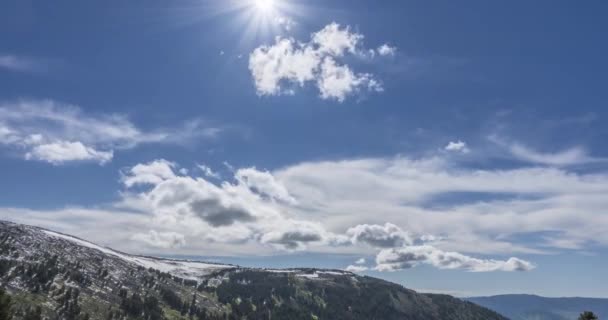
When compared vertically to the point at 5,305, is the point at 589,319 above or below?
above

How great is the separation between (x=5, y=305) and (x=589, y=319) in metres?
116

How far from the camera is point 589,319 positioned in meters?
86.4

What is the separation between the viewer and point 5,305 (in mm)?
86375
